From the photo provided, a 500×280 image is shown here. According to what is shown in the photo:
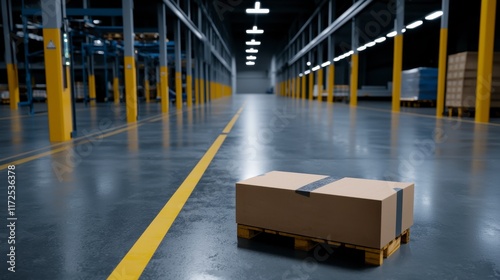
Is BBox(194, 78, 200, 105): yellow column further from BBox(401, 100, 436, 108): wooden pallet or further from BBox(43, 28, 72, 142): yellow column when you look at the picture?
BBox(43, 28, 72, 142): yellow column

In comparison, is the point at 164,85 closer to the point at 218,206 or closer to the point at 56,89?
the point at 56,89

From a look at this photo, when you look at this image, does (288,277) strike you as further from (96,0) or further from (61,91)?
(96,0)

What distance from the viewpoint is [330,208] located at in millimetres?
2309

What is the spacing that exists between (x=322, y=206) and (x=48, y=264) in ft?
5.06

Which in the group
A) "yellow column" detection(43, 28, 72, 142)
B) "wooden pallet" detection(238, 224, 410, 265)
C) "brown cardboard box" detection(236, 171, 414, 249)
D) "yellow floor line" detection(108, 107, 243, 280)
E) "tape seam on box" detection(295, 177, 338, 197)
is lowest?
"yellow floor line" detection(108, 107, 243, 280)

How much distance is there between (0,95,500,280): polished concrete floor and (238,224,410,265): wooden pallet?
0.05m

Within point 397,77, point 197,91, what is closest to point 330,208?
point 397,77

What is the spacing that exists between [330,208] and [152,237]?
1154 mm

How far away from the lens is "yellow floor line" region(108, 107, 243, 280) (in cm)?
212

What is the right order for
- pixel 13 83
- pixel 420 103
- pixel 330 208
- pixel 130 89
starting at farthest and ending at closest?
pixel 420 103 < pixel 13 83 < pixel 130 89 < pixel 330 208

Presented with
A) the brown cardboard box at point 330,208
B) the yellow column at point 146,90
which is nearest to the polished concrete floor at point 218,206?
the brown cardboard box at point 330,208

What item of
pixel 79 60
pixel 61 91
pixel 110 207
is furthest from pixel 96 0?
pixel 110 207

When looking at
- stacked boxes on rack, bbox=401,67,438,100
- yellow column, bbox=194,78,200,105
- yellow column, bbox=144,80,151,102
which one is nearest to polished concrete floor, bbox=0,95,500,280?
stacked boxes on rack, bbox=401,67,438,100

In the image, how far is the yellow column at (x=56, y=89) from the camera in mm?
7270
